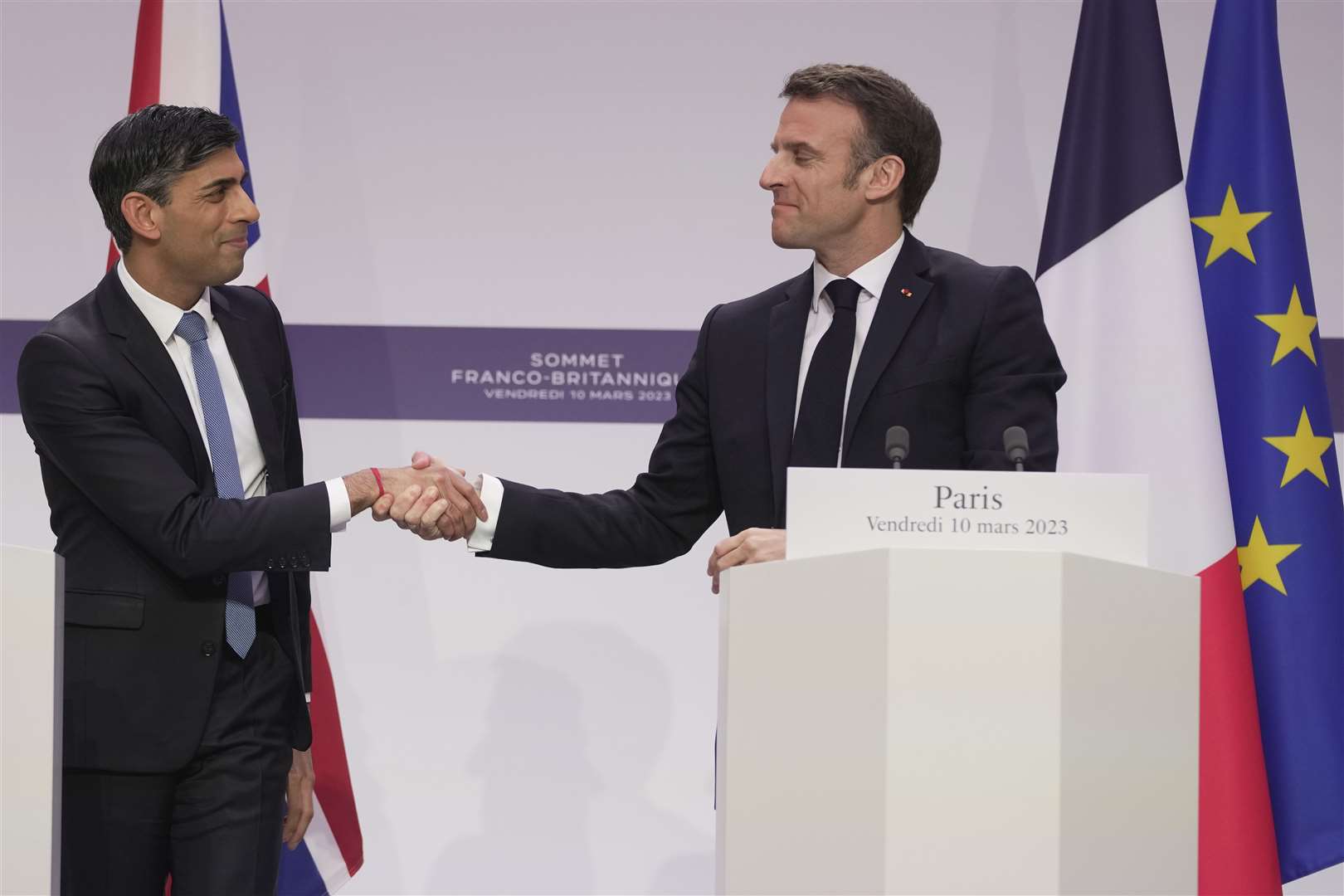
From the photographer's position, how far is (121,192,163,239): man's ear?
2.79 metres

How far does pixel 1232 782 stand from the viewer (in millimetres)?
3408

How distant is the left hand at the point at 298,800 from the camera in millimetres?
3010

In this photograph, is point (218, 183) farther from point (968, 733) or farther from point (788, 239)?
point (968, 733)

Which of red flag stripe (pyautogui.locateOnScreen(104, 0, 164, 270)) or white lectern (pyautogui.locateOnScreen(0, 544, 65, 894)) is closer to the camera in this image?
white lectern (pyautogui.locateOnScreen(0, 544, 65, 894))

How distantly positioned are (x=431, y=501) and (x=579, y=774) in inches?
60.9

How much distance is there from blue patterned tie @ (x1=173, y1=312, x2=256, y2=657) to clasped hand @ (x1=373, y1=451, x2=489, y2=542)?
34 centimetres

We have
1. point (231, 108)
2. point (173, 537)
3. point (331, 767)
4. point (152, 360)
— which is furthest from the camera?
point (231, 108)

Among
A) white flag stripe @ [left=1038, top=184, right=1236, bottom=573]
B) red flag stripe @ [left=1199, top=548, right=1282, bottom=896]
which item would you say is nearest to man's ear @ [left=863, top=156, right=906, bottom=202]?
white flag stripe @ [left=1038, top=184, right=1236, bottom=573]

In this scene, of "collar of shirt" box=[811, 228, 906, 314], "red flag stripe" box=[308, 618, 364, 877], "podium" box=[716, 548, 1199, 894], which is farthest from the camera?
"red flag stripe" box=[308, 618, 364, 877]

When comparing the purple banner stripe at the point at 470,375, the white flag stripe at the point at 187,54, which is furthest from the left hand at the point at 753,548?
the white flag stripe at the point at 187,54

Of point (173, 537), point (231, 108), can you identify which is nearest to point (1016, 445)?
point (173, 537)

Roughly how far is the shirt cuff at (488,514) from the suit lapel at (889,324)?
0.77 meters

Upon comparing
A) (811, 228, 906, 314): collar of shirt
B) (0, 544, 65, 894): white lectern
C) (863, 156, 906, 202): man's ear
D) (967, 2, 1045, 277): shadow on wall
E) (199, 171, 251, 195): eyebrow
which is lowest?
(0, 544, 65, 894): white lectern

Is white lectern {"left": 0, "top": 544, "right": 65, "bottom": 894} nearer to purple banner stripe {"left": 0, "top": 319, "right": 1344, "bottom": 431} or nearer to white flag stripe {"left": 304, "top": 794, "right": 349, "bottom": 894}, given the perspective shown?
white flag stripe {"left": 304, "top": 794, "right": 349, "bottom": 894}
